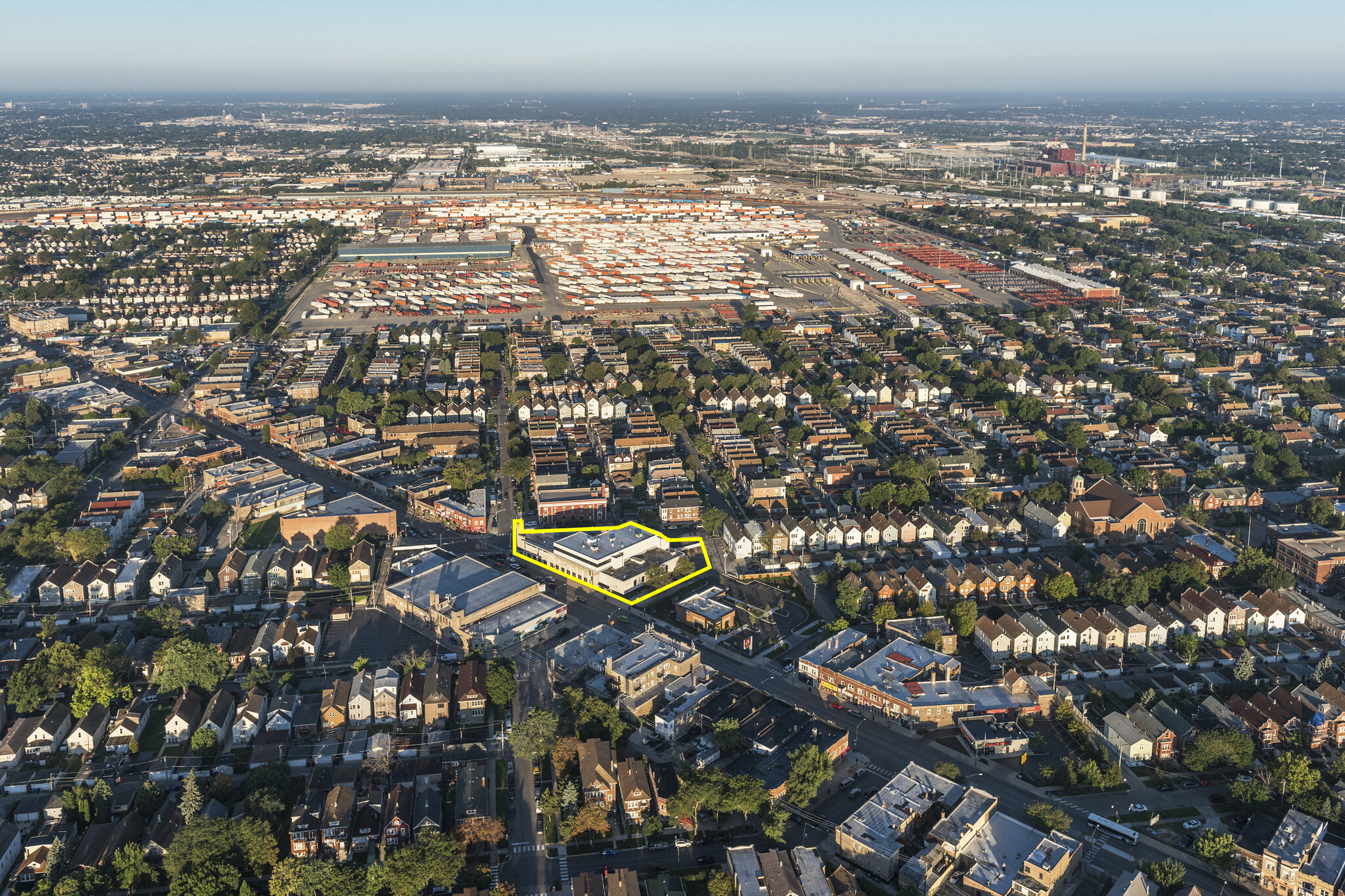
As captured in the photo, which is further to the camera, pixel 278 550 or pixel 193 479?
pixel 193 479

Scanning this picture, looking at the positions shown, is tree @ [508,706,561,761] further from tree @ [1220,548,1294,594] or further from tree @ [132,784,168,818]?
tree @ [1220,548,1294,594]

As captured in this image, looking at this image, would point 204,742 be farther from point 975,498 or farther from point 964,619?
point 975,498

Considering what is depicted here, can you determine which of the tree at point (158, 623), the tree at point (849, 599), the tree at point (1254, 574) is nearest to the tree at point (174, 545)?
the tree at point (158, 623)

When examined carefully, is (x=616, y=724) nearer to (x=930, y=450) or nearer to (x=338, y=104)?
(x=930, y=450)

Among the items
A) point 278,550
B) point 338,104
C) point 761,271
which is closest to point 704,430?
point 278,550

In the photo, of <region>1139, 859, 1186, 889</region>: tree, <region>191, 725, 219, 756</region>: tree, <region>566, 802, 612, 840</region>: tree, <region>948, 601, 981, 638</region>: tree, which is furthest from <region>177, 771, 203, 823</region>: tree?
<region>948, 601, 981, 638</region>: tree

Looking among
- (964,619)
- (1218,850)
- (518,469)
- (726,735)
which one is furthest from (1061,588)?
(518,469)

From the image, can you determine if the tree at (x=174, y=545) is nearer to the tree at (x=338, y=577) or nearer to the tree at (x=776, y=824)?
the tree at (x=338, y=577)
